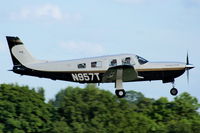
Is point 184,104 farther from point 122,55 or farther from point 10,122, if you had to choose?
point 122,55

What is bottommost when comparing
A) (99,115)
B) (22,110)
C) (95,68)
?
(99,115)

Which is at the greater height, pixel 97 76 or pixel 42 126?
pixel 97 76

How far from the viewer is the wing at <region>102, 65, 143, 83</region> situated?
120 feet

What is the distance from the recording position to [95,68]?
123ft

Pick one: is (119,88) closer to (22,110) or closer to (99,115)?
(99,115)

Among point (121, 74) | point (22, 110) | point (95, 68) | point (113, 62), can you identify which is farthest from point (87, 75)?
point (22, 110)

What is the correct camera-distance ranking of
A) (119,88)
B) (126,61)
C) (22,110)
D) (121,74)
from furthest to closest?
(22,110) < (119,88) < (121,74) < (126,61)

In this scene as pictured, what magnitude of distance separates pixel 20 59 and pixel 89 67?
472cm

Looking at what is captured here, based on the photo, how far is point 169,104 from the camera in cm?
7219

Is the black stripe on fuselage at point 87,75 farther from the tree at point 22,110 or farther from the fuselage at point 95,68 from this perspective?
the tree at point 22,110

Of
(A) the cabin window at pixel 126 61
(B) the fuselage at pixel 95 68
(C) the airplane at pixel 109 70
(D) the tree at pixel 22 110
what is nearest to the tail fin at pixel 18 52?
(C) the airplane at pixel 109 70

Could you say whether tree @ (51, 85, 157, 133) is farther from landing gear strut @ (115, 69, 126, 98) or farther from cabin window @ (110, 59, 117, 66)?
cabin window @ (110, 59, 117, 66)

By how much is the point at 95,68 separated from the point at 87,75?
0.71m

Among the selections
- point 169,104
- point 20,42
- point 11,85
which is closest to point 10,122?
point 11,85
